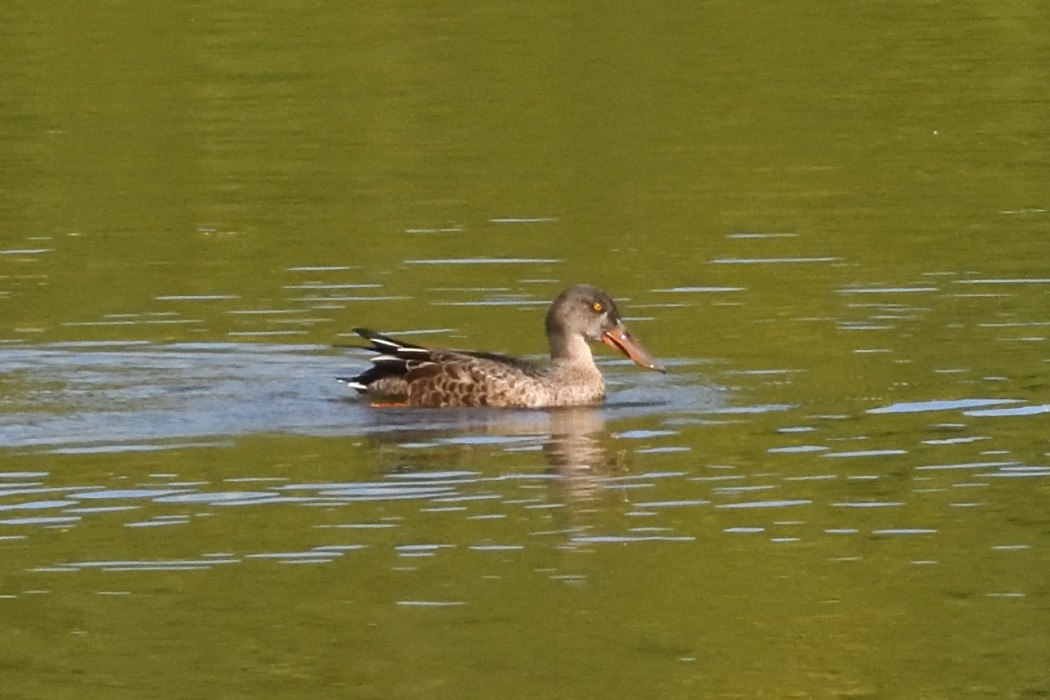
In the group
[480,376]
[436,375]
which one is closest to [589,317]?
[480,376]

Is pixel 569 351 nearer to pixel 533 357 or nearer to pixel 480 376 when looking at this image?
pixel 480 376

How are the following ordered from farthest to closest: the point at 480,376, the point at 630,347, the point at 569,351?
the point at 630,347 < the point at 569,351 < the point at 480,376

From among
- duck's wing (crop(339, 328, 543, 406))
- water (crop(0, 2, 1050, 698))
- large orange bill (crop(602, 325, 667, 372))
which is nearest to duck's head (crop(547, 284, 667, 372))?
large orange bill (crop(602, 325, 667, 372))

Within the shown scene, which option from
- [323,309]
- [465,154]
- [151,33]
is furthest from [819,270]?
[151,33]

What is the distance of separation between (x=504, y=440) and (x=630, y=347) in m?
1.85

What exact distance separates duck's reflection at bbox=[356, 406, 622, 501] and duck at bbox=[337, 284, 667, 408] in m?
0.09

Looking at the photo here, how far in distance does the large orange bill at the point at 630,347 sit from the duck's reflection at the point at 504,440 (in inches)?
21.4

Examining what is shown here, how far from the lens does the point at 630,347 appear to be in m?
17.3

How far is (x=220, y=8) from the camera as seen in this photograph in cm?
3725

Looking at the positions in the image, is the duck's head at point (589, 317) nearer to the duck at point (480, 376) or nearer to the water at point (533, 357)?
the duck at point (480, 376)

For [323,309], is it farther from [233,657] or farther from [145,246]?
[233,657]

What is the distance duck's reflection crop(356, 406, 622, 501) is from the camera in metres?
14.7

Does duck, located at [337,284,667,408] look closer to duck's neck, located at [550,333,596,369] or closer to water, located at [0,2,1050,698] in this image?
duck's neck, located at [550,333,596,369]

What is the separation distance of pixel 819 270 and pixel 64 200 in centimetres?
802
